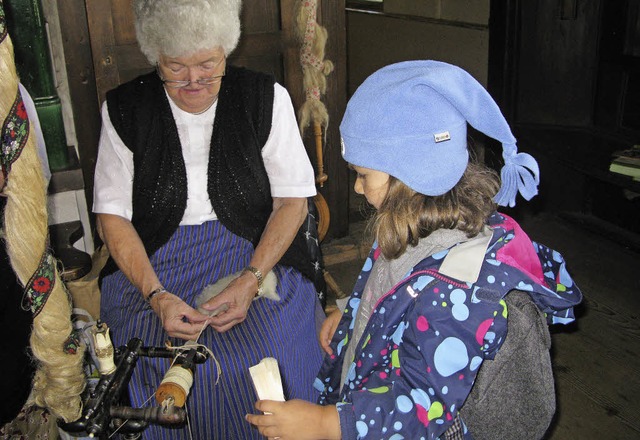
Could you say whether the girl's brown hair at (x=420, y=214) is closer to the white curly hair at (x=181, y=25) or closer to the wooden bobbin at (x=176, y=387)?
the wooden bobbin at (x=176, y=387)

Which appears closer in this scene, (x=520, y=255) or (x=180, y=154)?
(x=520, y=255)

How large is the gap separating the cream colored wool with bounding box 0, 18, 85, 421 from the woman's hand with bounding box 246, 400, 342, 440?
0.34 meters

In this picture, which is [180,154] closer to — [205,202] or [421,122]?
[205,202]

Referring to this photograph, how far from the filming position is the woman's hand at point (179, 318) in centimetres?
171

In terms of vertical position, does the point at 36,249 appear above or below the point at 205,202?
above

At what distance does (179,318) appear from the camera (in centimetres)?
173

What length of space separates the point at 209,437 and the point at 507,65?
273 cm

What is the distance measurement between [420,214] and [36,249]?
0.71 metres

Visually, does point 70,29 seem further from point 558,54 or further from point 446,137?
point 558,54

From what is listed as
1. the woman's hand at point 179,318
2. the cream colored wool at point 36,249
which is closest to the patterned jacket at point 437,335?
the cream colored wool at point 36,249

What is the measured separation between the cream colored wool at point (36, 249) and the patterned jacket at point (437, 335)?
0.50m

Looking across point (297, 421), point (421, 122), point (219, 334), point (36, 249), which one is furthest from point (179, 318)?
point (421, 122)

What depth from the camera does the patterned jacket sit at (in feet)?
3.81

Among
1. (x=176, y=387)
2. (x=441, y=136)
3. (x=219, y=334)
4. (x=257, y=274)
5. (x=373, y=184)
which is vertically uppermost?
(x=441, y=136)
